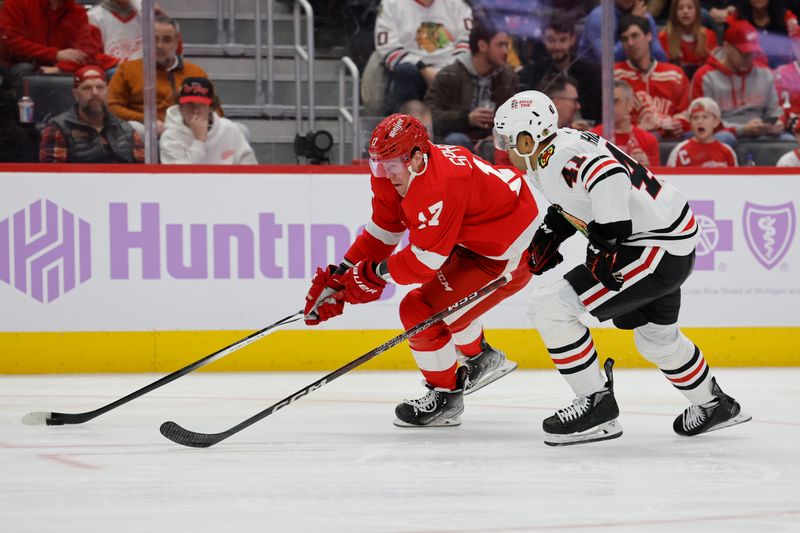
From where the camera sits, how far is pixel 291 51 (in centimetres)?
587

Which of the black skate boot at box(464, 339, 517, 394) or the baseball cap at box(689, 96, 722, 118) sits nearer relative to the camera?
the black skate boot at box(464, 339, 517, 394)

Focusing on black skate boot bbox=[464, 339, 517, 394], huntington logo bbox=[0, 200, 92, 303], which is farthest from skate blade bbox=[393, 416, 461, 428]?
huntington logo bbox=[0, 200, 92, 303]

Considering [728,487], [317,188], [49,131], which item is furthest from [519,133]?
[49,131]

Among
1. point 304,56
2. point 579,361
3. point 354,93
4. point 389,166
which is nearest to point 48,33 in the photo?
point 304,56

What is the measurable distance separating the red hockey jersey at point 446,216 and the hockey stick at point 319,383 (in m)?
0.15

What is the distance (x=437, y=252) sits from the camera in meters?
3.74

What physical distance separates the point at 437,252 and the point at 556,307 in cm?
43

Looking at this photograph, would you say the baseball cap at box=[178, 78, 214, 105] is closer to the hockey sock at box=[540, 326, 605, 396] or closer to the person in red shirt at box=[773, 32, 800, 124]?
the hockey sock at box=[540, 326, 605, 396]

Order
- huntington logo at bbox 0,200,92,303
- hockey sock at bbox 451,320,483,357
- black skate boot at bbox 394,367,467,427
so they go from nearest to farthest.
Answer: black skate boot at bbox 394,367,467,427 → hockey sock at bbox 451,320,483,357 → huntington logo at bbox 0,200,92,303

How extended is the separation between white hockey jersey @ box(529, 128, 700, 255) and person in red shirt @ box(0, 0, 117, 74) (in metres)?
3.03

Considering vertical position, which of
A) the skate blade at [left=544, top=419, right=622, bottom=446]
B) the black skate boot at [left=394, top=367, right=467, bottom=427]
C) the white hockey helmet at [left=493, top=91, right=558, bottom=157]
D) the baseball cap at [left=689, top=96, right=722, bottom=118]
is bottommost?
the black skate boot at [left=394, top=367, right=467, bottom=427]

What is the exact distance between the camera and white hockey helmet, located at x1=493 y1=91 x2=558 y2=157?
358cm

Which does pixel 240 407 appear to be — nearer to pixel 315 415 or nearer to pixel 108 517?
pixel 315 415

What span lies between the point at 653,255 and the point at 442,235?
0.68 meters
